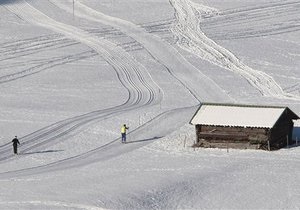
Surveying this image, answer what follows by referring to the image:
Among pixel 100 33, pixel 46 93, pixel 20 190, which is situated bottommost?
pixel 20 190

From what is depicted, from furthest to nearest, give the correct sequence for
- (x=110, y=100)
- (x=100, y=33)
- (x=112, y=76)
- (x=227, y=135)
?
(x=100, y=33), (x=112, y=76), (x=110, y=100), (x=227, y=135)

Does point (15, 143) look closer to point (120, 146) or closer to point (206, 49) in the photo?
point (120, 146)

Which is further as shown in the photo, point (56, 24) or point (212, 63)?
point (56, 24)

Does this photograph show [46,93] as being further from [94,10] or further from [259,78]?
[94,10]

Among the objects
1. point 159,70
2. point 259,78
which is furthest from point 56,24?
point 259,78

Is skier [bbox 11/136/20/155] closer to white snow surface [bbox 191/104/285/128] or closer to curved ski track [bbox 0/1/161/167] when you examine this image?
curved ski track [bbox 0/1/161/167]

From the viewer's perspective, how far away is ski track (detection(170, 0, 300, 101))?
73912 mm

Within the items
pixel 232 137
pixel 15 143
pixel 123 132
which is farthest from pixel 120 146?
pixel 232 137

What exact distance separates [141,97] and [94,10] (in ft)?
104

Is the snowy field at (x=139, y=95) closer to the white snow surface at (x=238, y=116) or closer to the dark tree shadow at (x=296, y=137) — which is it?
the dark tree shadow at (x=296, y=137)

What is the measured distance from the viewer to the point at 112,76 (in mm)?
76125

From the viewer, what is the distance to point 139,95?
231ft

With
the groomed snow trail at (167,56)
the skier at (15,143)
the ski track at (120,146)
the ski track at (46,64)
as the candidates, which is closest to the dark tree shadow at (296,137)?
the ski track at (120,146)

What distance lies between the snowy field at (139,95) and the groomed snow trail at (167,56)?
171 millimetres
